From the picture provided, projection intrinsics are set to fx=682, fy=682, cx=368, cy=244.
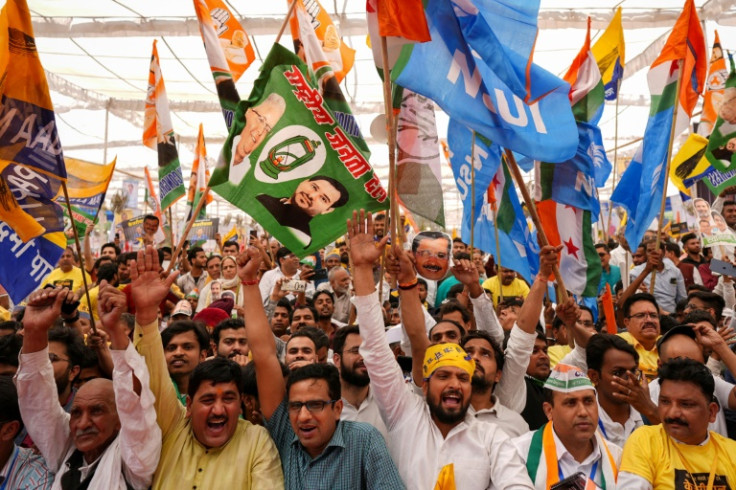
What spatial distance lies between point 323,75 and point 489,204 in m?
2.04

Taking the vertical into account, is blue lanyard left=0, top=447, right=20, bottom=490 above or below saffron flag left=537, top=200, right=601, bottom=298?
below

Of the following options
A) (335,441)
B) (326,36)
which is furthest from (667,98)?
(335,441)

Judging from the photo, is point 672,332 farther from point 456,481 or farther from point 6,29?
point 6,29

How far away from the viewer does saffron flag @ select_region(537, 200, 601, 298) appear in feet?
17.0

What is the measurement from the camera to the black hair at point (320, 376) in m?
3.09

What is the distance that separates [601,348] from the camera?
3.88 m

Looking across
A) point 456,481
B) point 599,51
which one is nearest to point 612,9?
A: point 599,51

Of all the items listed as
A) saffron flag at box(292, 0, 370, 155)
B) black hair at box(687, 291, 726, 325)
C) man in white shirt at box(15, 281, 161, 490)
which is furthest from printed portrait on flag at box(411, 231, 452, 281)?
black hair at box(687, 291, 726, 325)

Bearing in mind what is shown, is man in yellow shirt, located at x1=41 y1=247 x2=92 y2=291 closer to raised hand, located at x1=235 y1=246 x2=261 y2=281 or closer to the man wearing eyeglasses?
raised hand, located at x1=235 y1=246 x2=261 y2=281

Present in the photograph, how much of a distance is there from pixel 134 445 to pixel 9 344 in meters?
1.27

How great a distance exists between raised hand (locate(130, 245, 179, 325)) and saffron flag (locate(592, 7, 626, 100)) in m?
5.04

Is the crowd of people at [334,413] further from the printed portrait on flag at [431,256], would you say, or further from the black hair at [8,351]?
the printed portrait on flag at [431,256]

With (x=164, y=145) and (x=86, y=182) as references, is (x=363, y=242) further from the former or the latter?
(x=86, y=182)

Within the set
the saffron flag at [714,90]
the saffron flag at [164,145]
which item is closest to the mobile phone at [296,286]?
the saffron flag at [164,145]
